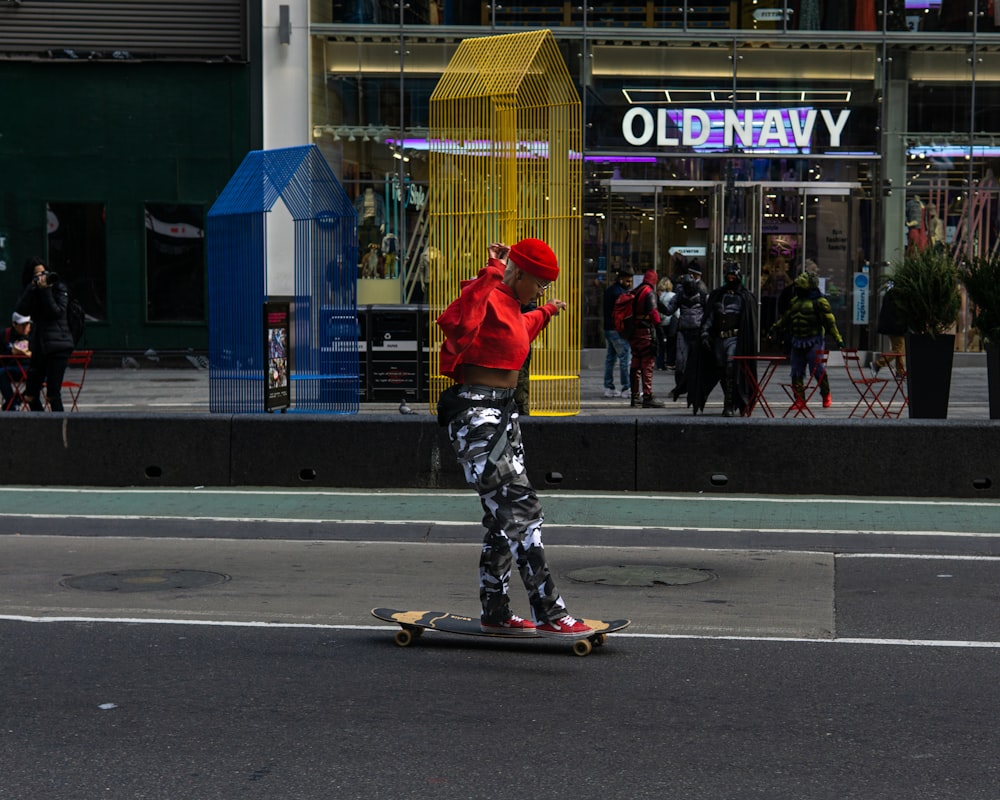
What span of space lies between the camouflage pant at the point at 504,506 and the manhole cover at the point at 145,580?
2316 mm

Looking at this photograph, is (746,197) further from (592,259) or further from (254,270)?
(254,270)

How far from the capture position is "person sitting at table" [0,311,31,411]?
16.7 metres

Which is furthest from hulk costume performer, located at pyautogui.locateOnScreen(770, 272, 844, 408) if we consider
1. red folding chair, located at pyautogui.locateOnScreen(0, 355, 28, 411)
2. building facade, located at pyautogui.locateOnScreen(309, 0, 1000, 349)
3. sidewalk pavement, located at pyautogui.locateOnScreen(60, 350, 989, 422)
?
red folding chair, located at pyautogui.locateOnScreen(0, 355, 28, 411)

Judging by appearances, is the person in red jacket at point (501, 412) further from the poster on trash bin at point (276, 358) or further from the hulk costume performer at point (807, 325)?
the hulk costume performer at point (807, 325)

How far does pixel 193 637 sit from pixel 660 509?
517cm

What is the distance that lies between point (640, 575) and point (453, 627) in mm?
2164

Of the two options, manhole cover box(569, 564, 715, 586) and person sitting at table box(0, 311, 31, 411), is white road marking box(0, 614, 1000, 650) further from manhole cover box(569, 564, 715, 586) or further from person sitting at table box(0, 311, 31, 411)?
person sitting at table box(0, 311, 31, 411)

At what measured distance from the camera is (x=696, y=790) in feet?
16.4

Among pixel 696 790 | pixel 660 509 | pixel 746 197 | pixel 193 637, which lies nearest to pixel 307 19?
pixel 746 197

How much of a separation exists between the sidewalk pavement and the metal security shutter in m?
5.06

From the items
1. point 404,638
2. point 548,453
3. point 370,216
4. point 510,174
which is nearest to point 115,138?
point 370,216

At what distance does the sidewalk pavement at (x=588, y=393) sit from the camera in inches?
721

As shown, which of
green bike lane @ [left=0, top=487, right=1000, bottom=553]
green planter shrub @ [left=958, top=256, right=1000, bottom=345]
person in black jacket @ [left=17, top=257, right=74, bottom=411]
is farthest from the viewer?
person in black jacket @ [left=17, top=257, right=74, bottom=411]

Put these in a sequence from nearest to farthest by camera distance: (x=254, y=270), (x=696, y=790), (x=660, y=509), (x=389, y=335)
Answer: (x=696, y=790) → (x=660, y=509) → (x=254, y=270) → (x=389, y=335)
